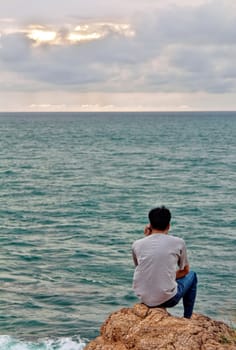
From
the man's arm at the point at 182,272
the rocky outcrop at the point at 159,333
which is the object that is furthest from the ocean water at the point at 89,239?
the rocky outcrop at the point at 159,333

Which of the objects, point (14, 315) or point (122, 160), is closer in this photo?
point (14, 315)

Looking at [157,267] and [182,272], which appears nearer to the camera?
[157,267]

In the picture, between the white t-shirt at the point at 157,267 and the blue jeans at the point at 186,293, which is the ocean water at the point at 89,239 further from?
the white t-shirt at the point at 157,267

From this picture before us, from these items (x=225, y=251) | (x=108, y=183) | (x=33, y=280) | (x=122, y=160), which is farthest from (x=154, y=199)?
(x=122, y=160)

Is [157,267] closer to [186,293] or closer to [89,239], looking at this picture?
[186,293]

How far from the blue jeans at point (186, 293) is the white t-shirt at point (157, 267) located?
0.11 meters

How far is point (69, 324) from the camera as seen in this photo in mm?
18266

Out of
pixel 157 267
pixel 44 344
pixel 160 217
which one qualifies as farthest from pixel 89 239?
pixel 160 217

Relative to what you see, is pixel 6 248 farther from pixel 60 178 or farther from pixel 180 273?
pixel 60 178

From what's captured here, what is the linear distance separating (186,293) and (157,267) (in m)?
0.79

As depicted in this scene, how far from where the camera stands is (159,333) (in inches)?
303

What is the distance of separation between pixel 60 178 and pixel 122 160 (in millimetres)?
18800

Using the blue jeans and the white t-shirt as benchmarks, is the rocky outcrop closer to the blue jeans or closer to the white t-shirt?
the white t-shirt

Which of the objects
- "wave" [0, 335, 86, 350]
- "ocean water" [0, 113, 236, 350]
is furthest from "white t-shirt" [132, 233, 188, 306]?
"wave" [0, 335, 86, 350]
